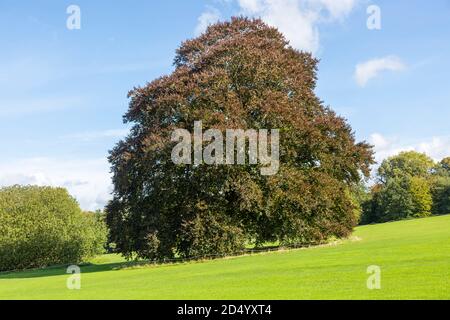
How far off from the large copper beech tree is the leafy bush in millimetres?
15652

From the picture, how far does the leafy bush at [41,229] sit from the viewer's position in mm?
46938

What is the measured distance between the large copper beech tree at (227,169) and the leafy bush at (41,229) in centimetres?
1565

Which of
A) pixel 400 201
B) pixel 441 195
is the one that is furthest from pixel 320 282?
pixel 441 195

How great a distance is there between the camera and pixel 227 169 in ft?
99.9

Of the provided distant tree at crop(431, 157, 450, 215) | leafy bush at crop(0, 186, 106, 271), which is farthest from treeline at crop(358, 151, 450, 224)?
leafy bush at crop(0, 186, 106, 271)

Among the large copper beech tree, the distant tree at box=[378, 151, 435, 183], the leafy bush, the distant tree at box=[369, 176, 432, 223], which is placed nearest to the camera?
the large copper beech tree

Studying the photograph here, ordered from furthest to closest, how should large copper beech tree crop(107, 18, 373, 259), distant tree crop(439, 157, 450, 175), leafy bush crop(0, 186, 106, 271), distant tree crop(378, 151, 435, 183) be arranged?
distant tree crop(439, 157, 450, 175)
distant tree crop(378, 151, 435, 183)
leafy bush crop(0, 186, 106, 271)
large copper beech tree crop(107, 18, 373, 259)

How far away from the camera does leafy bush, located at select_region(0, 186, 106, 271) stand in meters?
46.9

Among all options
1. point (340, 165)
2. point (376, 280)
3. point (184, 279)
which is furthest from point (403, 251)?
point (340, 165)

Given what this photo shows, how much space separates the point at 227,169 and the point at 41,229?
26818mm

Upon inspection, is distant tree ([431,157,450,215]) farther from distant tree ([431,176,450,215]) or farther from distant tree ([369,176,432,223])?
distant tree ([369,176,432,223])

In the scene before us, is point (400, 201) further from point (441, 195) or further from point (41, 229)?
point (41, 229)

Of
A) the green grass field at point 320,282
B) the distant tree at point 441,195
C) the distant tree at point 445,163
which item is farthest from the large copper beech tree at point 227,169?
the distant tree at point 445,163

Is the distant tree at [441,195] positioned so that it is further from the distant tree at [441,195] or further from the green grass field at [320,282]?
the green grass field at [320,282]
